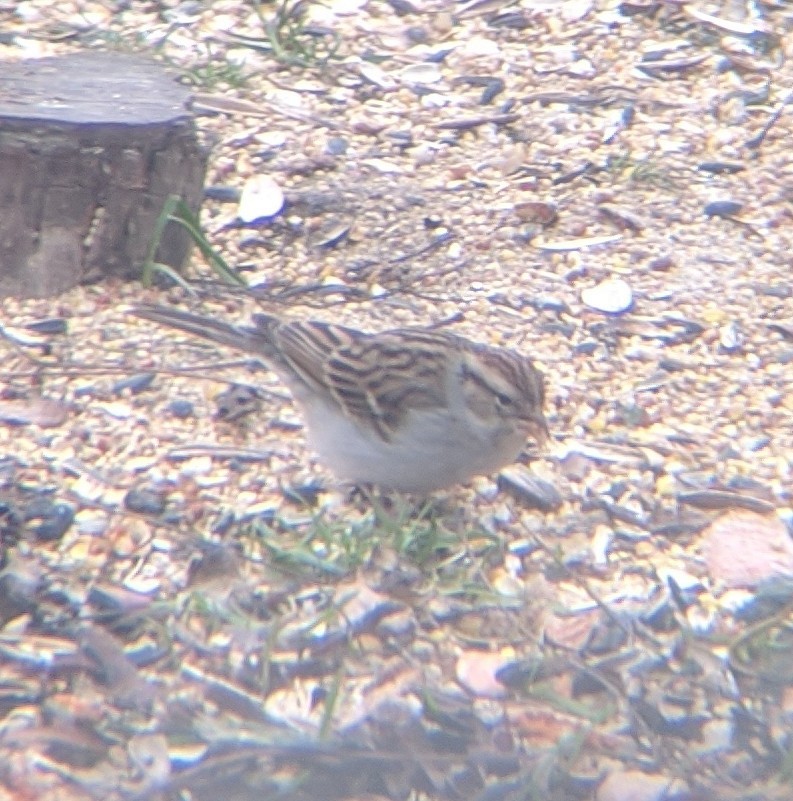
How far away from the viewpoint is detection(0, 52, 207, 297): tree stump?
445 cm

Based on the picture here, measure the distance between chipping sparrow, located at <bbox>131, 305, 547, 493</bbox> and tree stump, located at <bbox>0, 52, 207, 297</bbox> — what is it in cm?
58

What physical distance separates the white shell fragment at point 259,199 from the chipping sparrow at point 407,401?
94cm

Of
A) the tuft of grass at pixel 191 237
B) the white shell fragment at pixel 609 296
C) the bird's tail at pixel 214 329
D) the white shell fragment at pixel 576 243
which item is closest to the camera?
the bird's tail at pixel 214 329

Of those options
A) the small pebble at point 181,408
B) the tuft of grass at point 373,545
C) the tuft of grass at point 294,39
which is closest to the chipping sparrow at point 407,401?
the tuft of grass at point 373,545

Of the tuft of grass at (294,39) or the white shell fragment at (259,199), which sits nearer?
the white shell fragment at (259,199)

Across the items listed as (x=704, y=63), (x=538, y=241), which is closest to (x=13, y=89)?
(x=538, y=241)

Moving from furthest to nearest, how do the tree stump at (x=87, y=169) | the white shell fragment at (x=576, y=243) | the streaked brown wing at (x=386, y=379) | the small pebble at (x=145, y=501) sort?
the white shell fragment at (x=576, y=243) → the tree stump at (x=87, y=169) → the streaked brown wing at (x=386, y=379) → the small pebble at (x=145, y=501)

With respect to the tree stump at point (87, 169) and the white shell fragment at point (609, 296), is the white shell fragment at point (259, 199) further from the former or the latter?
the white shell fragment at point (609, 296)

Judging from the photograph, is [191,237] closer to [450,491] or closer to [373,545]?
[450,491]

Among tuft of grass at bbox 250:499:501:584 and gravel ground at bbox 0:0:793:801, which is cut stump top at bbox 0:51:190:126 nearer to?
gravel ground at bbox 0:0:793:801

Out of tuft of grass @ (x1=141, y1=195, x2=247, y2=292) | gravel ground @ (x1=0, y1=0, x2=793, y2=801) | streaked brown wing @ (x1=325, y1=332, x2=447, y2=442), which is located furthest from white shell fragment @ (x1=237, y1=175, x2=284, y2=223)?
streaked brown wing @ (x1=325, y1=332, x2=447, y2=442)

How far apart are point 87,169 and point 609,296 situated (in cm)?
149

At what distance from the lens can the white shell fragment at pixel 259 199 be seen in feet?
17.0

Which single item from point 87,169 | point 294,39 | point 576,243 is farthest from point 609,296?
point 294,39
